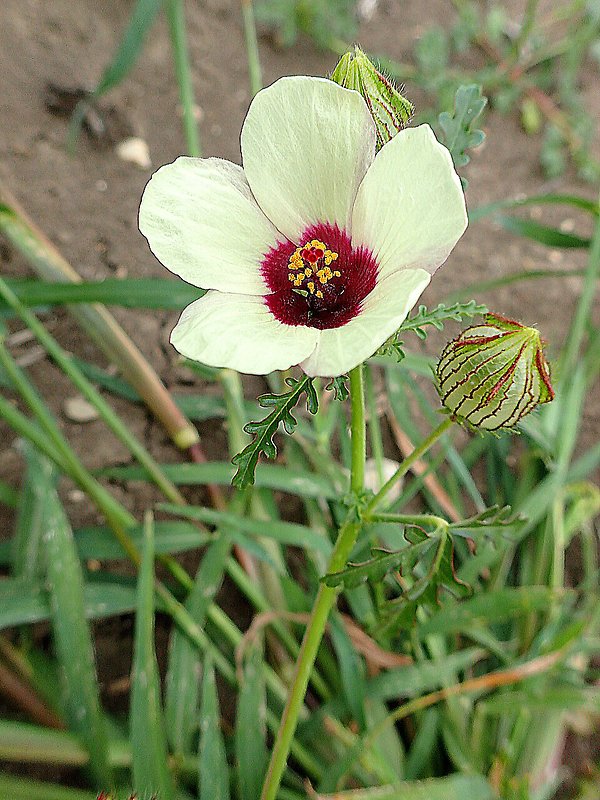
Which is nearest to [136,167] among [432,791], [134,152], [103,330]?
[134,152]

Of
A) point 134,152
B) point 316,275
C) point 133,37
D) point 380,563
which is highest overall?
point 133,37

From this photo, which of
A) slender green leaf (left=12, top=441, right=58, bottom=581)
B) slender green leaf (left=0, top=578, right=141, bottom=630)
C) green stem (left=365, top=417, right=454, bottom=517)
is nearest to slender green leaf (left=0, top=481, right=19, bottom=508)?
slender green leaf (left=12, top=441, right=58, bottom=581)

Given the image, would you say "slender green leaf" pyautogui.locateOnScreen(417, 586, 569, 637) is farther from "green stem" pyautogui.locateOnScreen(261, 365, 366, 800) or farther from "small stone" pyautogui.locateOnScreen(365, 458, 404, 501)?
"green stem" pyautogui.locateOnScreen(261, 365, 366, 800)

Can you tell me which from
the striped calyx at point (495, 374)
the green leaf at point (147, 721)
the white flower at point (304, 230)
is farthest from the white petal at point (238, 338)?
the green leaf at point (147, 721)

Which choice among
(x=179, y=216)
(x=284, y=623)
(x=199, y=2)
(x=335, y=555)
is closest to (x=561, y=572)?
(x=284, y=623)

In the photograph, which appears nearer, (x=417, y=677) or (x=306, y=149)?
(x=306, y=149)

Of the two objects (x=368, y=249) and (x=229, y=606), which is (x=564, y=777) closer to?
(x=229, y=606)

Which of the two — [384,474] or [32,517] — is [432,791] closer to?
[384,474]
